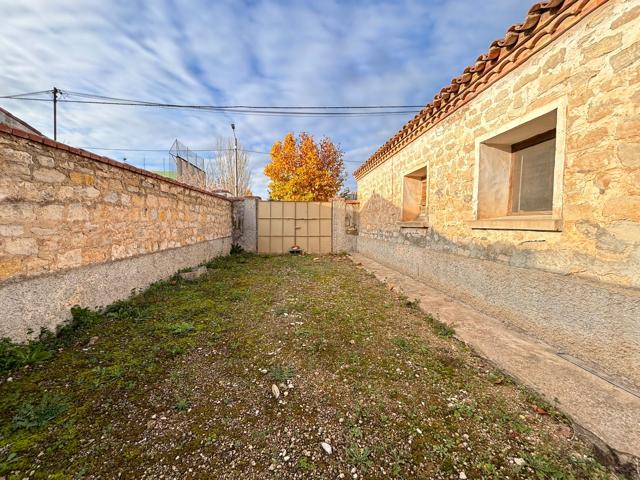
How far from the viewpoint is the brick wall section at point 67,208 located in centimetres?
239

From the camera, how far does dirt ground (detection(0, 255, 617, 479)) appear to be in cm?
141

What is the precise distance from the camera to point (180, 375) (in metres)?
2.21

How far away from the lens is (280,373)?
2.26m

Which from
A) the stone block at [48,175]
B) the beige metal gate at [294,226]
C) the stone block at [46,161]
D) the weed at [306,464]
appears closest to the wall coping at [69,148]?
the stone block at [46,161]

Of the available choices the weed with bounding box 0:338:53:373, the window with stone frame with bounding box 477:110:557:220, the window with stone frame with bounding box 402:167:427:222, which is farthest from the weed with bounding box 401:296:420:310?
the weed with bounding box 0:338:53:373

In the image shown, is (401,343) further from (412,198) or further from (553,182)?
(412,198)

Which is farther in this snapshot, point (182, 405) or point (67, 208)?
point (67, 208)

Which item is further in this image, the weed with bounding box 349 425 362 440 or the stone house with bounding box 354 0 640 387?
the stone house with bounding box 354 0 640 387

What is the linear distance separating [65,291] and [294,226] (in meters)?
8.15

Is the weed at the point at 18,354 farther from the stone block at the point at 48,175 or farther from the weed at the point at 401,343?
the weed at the point at 401,343

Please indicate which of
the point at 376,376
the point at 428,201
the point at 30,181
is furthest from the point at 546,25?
the point at 30,181

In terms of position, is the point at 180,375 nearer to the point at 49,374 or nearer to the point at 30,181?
the point at 49,374

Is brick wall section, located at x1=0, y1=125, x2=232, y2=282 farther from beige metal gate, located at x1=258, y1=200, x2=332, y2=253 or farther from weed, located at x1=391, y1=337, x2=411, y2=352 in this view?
beige metal gate, located at x1=258, y1=200, x2=332, y2=253

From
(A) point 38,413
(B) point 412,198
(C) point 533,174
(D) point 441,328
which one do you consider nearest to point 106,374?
(A) point 38,413
